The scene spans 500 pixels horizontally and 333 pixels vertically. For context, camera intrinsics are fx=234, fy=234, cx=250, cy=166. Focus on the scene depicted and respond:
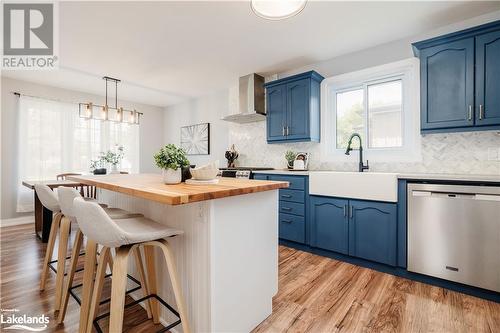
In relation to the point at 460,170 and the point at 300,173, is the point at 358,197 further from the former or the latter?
the point at 460,170

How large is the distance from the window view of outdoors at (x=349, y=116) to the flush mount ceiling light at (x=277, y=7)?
1957 millimetres

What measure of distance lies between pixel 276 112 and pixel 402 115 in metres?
1.62

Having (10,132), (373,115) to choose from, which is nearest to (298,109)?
(373,115)

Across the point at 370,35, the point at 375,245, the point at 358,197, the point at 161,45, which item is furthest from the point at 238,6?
the point at 375,245

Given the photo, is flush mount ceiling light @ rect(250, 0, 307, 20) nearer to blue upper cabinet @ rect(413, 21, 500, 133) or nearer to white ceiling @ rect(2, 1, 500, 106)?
white ceiling @ rect(2, 1, 500, 106)

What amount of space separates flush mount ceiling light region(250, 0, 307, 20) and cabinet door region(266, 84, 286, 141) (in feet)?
6.19

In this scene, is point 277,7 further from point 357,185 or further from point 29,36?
point 29,36

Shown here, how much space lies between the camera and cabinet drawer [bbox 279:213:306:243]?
9.65 ft

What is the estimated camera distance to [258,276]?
5.09 ft

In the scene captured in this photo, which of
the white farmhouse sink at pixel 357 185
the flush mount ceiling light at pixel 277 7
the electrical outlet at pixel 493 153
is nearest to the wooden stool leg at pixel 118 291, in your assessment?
the flush mount ceiling light at pixel 277 7

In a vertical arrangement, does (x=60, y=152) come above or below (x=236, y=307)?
above

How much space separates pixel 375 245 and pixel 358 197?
50 cm

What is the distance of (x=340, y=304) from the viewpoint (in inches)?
A: 71.5

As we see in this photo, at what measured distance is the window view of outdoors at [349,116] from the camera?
311 cm
